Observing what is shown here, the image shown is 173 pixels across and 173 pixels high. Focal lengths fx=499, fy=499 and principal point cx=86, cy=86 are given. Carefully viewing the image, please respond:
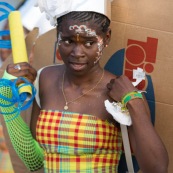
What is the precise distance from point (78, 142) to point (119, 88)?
27cm

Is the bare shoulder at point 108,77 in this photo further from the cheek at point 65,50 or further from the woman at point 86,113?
the cheek at point 65,50

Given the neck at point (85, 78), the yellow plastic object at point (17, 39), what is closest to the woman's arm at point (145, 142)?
the neck at point (85, 78)

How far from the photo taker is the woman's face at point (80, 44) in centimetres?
193

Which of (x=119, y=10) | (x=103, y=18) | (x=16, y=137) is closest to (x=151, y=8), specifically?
(x=119, y=10)

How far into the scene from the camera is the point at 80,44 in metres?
1.94

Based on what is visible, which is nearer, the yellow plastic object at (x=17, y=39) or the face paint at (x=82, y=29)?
the face paint at (x=82, y=29)

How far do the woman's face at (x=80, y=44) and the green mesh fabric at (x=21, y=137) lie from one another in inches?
13.7

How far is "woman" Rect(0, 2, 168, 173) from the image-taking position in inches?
74.2

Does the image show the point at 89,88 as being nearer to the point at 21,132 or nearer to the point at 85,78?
the point at 85,78

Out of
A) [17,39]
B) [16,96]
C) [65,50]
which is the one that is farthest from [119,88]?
[17,39]

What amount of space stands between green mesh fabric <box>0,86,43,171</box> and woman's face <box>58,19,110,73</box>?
0.35 m

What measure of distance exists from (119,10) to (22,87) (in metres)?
0.56

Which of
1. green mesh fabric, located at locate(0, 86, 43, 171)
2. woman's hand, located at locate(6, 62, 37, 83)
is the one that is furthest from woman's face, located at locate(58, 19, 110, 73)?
green mesh fabric, located at locate(0, 86, 43, 171)

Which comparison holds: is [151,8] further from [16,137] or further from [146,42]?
[16,137]
